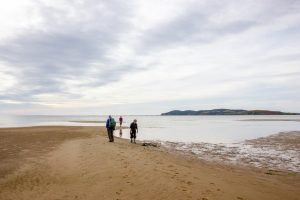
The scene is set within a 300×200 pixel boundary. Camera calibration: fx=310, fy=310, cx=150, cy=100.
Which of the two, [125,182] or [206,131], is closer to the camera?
[125,182]

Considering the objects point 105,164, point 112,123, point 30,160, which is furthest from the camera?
point 112,123

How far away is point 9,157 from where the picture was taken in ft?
59.5

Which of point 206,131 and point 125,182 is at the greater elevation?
point 206,131

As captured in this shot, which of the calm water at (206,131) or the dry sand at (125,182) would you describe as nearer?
the dry sand at (125,182)

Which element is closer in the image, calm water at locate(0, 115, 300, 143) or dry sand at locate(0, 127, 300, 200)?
dry sand at locate(0, 127, 300, 200)

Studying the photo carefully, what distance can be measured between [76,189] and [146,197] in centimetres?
269

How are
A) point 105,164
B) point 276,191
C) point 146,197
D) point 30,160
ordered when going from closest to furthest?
point 146,197, point 276,191, point 105,164, point 30,160

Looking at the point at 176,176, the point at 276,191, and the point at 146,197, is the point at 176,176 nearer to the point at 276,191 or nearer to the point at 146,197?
the point at 146,197

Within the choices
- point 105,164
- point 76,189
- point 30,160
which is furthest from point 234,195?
point 30,160

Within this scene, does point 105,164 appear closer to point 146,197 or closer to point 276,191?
point 146,197

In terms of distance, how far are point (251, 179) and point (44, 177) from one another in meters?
8.81

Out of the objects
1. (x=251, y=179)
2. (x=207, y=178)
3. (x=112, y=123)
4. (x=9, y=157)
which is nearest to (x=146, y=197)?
(x=207, y=178)

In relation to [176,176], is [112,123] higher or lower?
higher

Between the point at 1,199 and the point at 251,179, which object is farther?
the point at 251,179
